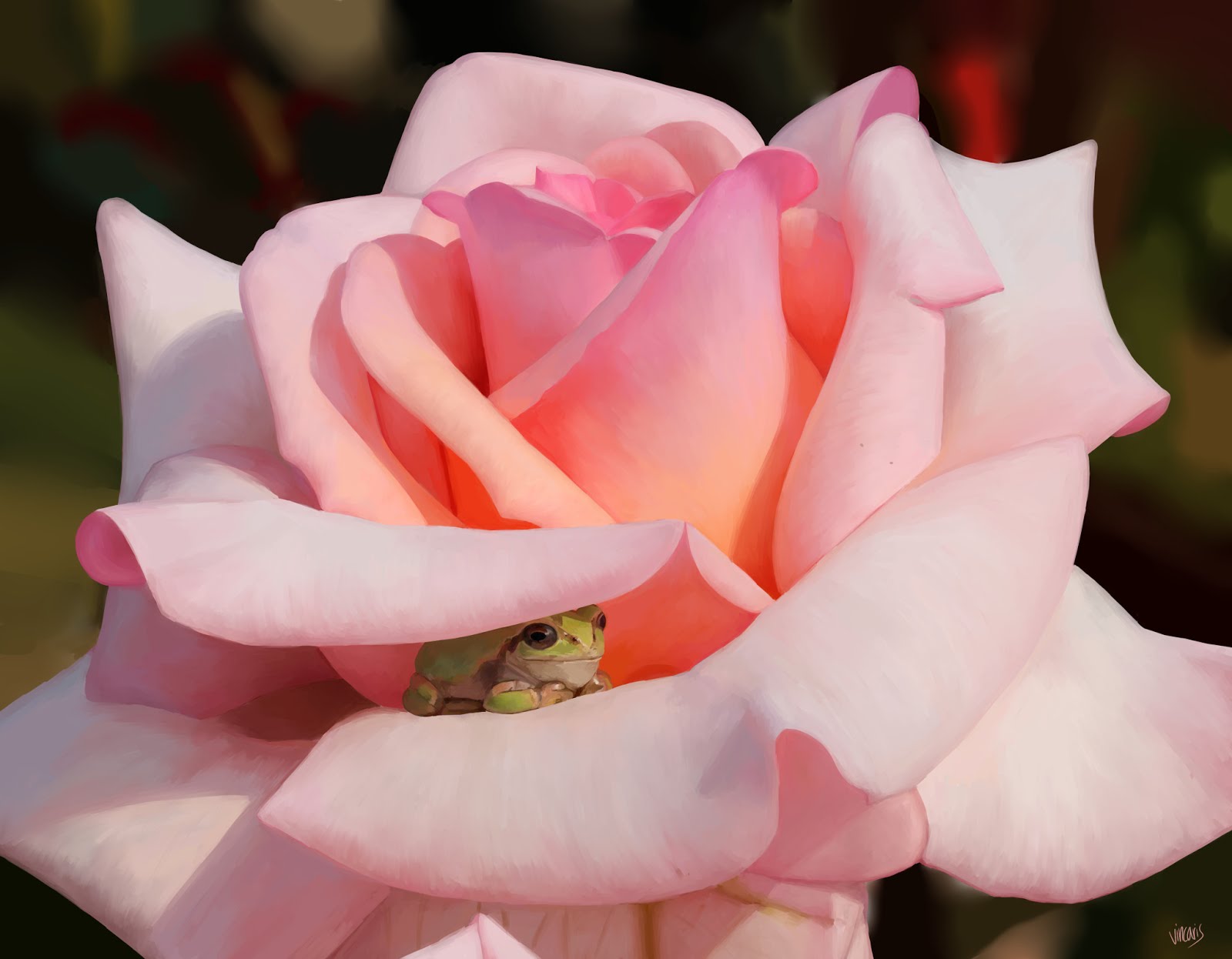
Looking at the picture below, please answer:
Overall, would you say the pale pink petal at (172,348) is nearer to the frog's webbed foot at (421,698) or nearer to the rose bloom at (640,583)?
the rose bloom at (640,583)

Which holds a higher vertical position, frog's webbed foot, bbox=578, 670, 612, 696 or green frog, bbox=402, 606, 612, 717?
green frog, bbox=402, 606, 612, 717

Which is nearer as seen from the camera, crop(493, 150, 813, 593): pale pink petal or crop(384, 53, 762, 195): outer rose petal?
crop(493, 150, 813, 593): pale pink petal

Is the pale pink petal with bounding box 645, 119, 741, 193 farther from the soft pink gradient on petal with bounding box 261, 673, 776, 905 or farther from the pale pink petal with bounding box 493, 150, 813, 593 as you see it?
the soft pink gradient on petal with bounding box 261, 673, 776, 905

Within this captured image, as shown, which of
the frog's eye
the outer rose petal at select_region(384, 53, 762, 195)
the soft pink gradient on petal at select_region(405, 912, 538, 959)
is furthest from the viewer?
the outer rose petal at select_region(384, 53, 762, 195)

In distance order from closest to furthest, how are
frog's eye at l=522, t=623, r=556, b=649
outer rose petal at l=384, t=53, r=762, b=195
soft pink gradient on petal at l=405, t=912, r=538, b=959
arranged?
soft pink gradient on petal at l=405, t=912, r=538, b=959
frog's eye at l=522, t=623, r=556, b=649
outer rose petal at l=384, t=53, r=762, b=195

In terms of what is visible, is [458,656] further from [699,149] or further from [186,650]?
[699,149]
